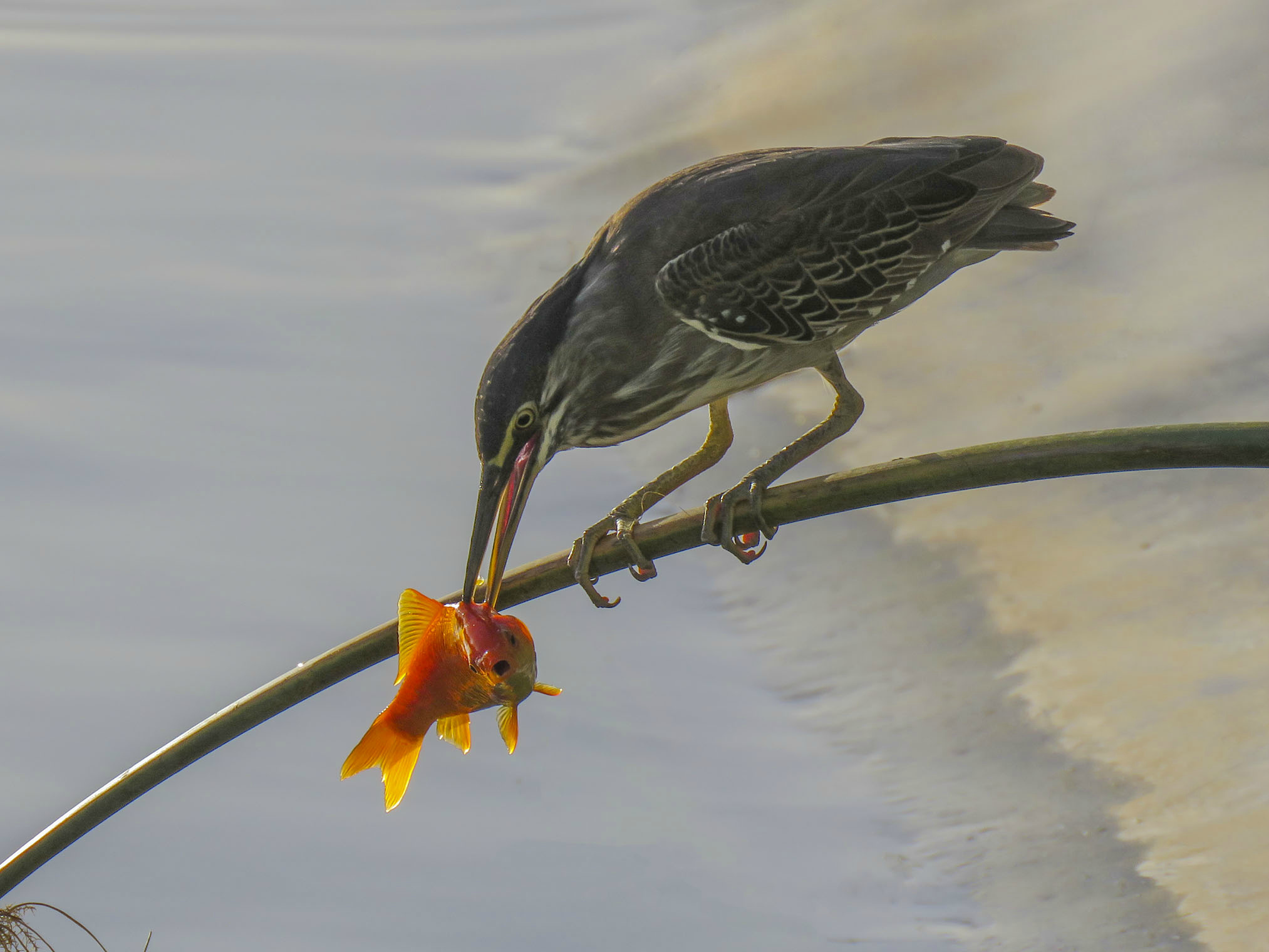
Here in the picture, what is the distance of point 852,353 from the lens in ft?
13.1

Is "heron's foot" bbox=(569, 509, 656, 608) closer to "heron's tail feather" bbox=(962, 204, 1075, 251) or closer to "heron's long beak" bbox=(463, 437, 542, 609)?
"heron's long beak" bbox=(463, 437, 542, 609)

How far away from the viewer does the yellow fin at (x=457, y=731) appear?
5.24 feet

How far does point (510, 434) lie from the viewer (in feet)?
5.39

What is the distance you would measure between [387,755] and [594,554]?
44 cm

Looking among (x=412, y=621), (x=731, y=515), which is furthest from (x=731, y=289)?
(x=412, y=621)

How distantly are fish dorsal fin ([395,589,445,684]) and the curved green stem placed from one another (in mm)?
52

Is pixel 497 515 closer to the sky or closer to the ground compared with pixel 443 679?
closer to the sky

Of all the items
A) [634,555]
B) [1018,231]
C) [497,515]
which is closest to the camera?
[497,515]

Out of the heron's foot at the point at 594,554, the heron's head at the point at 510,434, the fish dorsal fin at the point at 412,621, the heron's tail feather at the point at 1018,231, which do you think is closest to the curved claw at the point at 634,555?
the heron's foot at the point at 594,554

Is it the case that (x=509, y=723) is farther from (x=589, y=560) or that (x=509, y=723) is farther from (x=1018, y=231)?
(x=1018, y=231)

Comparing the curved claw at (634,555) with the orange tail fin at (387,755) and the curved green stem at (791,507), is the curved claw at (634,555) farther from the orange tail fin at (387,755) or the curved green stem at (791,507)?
the orange tail fin at (387,755)

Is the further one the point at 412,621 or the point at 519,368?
the point at 519,368

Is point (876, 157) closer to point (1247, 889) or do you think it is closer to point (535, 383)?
point (535, 383)

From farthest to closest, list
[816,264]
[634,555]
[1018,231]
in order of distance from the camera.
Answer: [1018,231] → [816,264] → [634,555]
